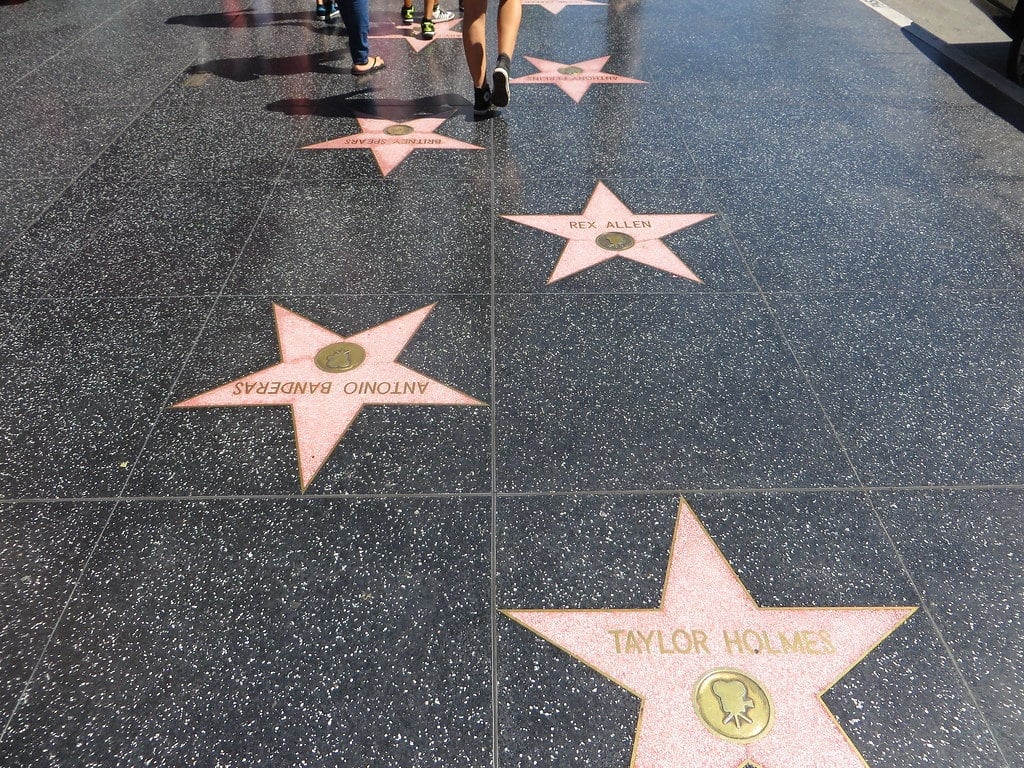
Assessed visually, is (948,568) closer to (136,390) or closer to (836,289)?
(836,289)

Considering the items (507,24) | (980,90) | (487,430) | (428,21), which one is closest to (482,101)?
(507,24)

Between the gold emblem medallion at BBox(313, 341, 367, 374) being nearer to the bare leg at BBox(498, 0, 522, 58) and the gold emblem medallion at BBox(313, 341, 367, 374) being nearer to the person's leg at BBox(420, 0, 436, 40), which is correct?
the bare leg at BBox(498, 0, 522, 58)

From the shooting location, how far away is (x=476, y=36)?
4305 mm

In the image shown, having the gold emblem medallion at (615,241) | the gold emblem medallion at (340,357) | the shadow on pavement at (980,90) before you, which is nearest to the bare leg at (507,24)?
the gold emblem medallion at (615,241)

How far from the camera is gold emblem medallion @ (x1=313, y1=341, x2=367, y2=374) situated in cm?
249

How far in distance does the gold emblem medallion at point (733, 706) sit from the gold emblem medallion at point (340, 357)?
58.2 inches

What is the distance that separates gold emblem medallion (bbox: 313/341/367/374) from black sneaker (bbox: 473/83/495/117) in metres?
2.45

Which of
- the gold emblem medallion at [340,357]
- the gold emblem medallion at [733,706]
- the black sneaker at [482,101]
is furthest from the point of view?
the black sneaker at [482,101]

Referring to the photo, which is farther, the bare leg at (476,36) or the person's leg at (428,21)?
the person's leg at (428,21)

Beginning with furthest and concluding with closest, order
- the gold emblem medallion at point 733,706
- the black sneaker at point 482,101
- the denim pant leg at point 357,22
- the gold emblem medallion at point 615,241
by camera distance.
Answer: the denim pant leg at point 357,22 < the black sneaker at point 482,101 < the gold emblem medallion at point 615,241 < the gold emblem medallion at point 733,706

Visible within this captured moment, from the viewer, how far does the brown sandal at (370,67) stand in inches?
200

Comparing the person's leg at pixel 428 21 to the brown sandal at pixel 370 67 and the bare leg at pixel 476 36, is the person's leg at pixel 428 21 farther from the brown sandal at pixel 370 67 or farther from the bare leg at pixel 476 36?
the bare leg at pixel 476 36

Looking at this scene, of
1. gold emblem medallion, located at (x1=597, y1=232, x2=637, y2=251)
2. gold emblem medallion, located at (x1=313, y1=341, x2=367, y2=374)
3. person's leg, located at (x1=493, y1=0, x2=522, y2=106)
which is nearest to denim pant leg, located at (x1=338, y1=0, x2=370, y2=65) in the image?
person's leg, located at (x1=493, y1=0, x2=522, y2=106)

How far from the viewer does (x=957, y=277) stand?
118 inches
